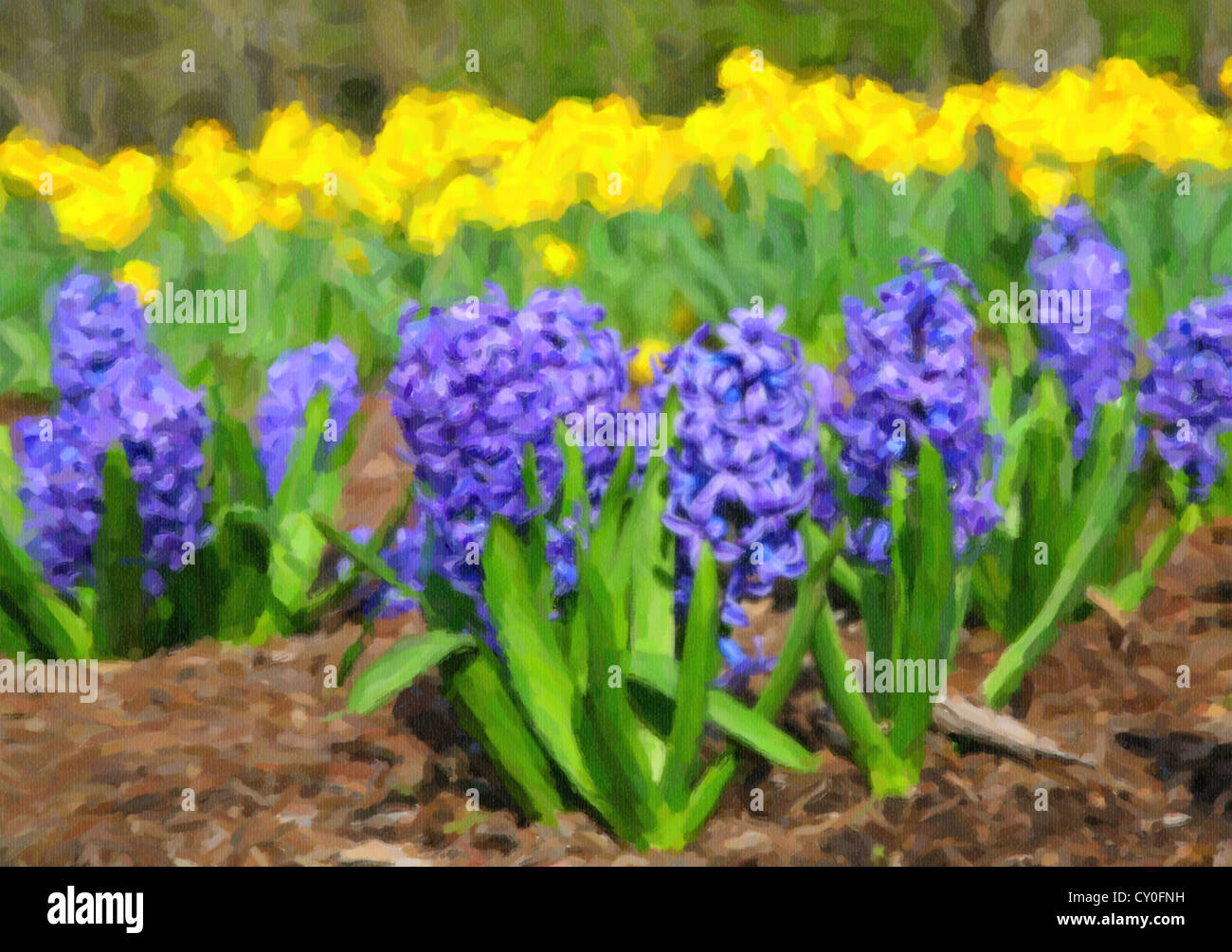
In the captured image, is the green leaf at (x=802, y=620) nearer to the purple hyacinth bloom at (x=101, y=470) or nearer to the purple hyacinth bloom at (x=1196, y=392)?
the purple hyacinth bloom at (x=1196, y=392)

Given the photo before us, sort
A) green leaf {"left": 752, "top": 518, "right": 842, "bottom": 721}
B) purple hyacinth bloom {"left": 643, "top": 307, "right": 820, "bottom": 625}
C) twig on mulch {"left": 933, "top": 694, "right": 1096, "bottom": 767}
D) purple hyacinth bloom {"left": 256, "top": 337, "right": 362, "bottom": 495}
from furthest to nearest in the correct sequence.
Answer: purple hyacinth bloom {"left": 256, "top": 337, "right": 362, "bottom": 495} → twig on mulch {"left": 933, "top": 694, "right": 1096, "bottom": 767} → green leaf {"left": 752, "top": 518, "right": 842, "bottom": 721} → purple hyacinth bloom {"left": 643, "top": 307, "right": 820, "bottom": 625}

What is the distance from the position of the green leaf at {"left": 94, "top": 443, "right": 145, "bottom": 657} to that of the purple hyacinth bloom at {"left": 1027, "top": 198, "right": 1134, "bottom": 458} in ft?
6.14

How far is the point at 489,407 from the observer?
1936mm

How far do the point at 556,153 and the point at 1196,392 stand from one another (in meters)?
1.63

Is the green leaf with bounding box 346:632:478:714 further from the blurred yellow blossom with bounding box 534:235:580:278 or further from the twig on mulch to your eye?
the blurred yellow blossom with bounding box 534:235:580:278

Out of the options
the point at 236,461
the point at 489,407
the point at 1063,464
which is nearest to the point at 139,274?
the point at 236,461

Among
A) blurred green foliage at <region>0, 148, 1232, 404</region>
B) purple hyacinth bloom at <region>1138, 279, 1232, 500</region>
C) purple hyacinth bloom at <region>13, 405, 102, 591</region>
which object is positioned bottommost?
purple hyacinth bloom at <region>13, 405, 102, 591</region>

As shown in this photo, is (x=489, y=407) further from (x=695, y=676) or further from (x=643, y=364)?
(x=643, y=364)

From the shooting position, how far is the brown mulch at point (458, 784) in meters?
1.99

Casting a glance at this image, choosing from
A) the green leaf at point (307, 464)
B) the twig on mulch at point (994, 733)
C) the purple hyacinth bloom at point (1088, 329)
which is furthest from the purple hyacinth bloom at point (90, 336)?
the purple hyacinth bloom at point (1088, 329)

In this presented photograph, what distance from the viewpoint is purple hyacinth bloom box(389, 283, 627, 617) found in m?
1.94

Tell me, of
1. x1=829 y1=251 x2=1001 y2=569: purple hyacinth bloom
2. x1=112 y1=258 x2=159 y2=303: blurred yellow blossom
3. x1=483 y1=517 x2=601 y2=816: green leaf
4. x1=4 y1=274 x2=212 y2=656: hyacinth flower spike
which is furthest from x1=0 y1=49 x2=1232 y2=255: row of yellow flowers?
x1=483 y1=517 x2=601 y2=816: green leaf

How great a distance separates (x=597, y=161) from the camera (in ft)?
10.1

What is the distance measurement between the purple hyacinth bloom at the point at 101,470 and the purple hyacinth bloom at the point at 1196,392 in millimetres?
1958
